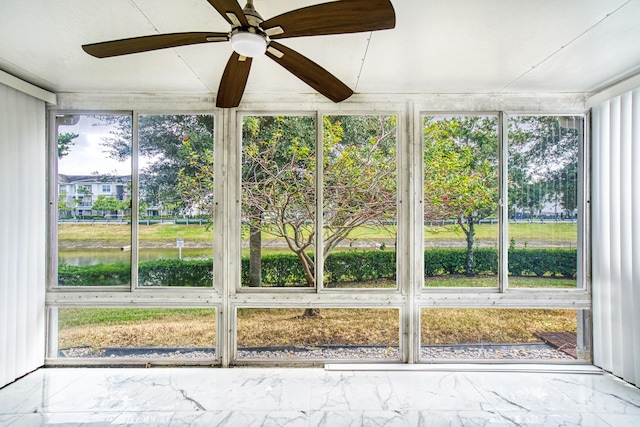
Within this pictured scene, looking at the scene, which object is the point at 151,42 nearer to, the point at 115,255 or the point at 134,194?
the point at 134,194

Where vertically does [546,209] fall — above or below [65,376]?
above

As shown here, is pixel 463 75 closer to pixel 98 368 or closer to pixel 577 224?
pixel 577 224

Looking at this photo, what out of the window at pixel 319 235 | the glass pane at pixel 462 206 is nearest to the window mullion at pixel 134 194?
the window at pixel 319 235

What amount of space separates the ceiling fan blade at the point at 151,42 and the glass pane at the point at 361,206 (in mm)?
1710

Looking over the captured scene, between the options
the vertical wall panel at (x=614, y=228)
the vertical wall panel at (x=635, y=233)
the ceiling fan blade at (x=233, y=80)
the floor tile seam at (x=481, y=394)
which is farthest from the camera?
the vertical wall panel at (x=614, y=228)

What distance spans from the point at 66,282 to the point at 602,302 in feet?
15.8

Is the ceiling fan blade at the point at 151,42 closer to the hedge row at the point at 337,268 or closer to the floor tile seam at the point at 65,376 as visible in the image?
the hedge row at the point at 337,268

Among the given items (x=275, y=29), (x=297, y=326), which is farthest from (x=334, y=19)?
(x=297, y=326)

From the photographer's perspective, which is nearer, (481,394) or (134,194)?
(481,394)

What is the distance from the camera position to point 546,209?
298 centimetres

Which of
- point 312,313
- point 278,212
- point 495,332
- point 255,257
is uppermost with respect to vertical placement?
point 278,212

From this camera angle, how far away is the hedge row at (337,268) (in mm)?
2984

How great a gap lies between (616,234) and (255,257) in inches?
122

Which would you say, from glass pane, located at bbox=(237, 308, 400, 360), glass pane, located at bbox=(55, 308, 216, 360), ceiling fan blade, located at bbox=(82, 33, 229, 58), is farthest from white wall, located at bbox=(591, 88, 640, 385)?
glass pane, located at bbox=(55, 308, 216, 360)
